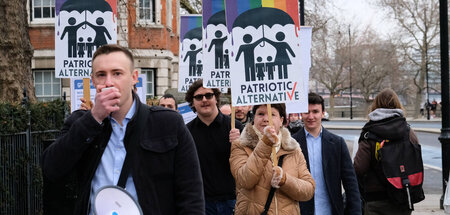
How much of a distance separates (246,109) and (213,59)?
3.74ft

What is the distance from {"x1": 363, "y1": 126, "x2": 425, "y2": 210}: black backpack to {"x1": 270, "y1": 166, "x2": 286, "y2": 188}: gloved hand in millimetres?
1727

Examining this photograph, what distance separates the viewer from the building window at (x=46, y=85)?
21.4 m

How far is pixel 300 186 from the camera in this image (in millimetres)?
3963

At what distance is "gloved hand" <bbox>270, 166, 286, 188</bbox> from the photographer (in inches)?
154

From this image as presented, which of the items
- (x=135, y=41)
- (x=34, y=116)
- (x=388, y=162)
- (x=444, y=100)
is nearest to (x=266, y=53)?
(x=388, y=162)

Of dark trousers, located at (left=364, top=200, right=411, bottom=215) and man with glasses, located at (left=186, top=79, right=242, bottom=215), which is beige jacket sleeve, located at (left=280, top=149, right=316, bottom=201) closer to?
man with glasses, located at (left=186, top=79, right=242, bottom=215)

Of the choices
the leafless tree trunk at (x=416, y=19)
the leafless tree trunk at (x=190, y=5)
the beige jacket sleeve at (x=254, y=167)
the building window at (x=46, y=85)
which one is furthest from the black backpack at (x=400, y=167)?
the leafless tree trunk at (x=416, y=19)

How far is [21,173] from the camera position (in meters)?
7.18

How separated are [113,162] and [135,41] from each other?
20326 millimetres

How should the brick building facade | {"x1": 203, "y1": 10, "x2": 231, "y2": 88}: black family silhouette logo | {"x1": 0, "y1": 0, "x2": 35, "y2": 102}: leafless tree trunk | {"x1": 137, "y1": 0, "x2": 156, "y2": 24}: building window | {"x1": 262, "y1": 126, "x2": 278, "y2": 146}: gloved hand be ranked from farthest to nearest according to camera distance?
{"x1": 137, "y1": 0, "x2": 156, "y2": 24}: building window, the brick building facade, {"x1": 0, "y1": 0, "x2": 35, "y2": 102}: leafless tree trunk, {"x1": 203, "y1": 10, "x2": 231, "y2": 88}: black family silhouette logo, {"x1": 262, "y1": 126, "x2": 278, "y2": 146}: gloved hand

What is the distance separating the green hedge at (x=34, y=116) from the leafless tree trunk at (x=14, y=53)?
1.46 meters

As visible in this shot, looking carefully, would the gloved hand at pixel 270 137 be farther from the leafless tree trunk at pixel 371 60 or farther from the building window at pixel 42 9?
the leafless tree trunk at pixel 371 60

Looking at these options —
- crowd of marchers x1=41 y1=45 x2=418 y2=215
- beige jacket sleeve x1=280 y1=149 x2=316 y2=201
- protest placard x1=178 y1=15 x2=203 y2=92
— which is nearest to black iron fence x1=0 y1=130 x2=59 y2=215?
protest placard x1=178 y1=15 x2=203 y2=92

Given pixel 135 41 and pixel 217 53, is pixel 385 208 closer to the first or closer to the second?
pixel 217 53
